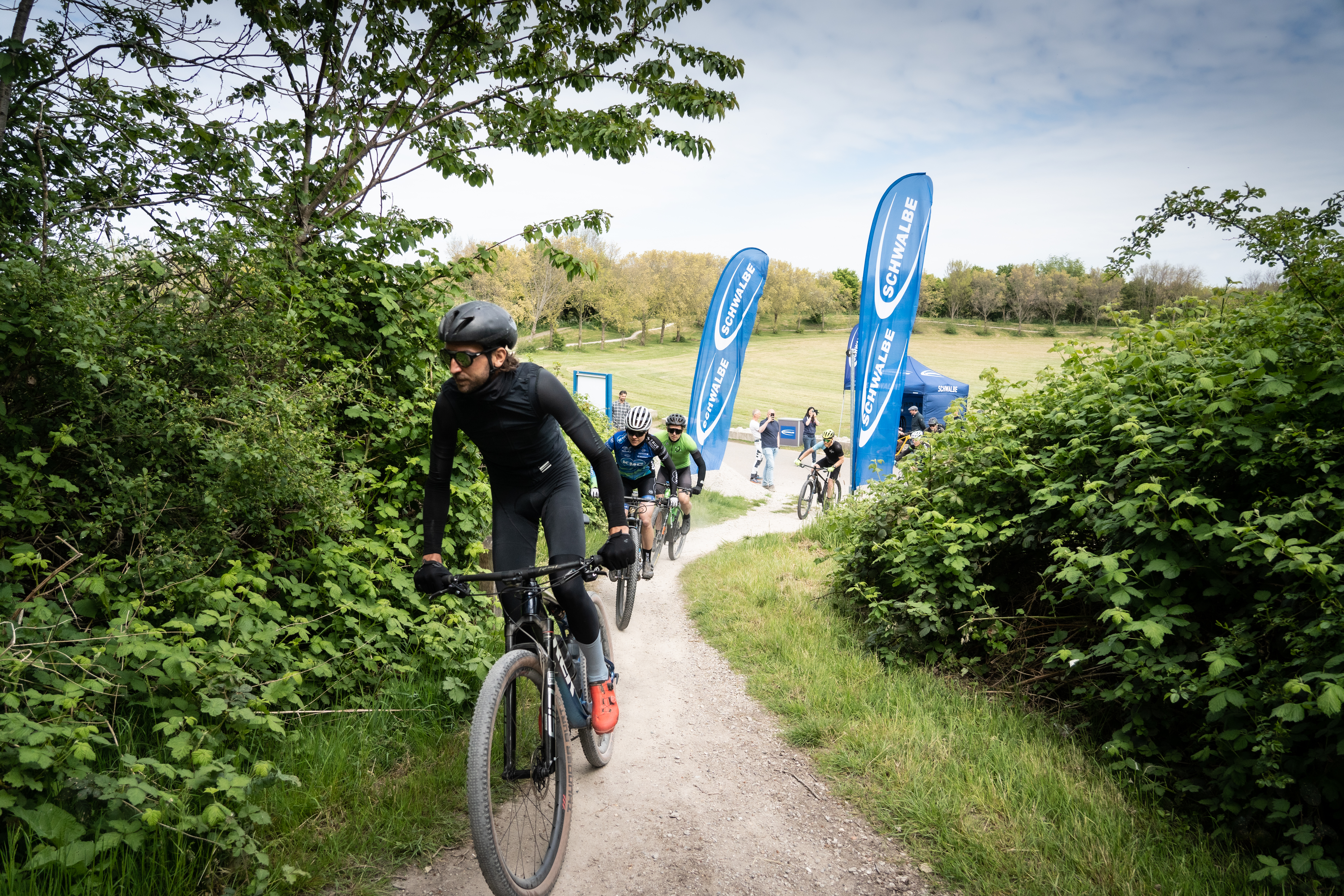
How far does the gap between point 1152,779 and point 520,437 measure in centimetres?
369

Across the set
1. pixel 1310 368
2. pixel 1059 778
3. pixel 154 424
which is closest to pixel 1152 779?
pixel 1059 778

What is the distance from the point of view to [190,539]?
3.19 metres

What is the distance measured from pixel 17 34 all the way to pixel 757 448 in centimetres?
2640

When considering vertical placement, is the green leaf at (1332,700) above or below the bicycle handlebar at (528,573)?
below

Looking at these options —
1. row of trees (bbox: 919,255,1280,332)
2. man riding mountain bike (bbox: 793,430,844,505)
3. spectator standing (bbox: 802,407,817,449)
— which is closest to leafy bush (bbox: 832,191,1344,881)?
man riding mountain bike (bbox: 793,430,844,505)

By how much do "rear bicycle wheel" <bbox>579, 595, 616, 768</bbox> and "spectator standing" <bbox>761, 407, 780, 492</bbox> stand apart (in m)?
15.6

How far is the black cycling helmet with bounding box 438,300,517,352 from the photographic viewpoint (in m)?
2.83

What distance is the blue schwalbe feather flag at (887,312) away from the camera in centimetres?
1093

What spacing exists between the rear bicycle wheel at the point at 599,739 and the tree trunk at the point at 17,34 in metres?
4.31

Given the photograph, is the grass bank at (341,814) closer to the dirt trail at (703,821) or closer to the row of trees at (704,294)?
the dirt trail at (703,821)

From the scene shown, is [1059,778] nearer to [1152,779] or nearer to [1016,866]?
[1152,779]

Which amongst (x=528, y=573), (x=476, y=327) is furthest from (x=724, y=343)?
(x=528, y=573)

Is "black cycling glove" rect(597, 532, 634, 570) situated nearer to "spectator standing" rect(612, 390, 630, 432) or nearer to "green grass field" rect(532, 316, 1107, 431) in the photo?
"spectator standing" rect(612, 390, 630, 432)

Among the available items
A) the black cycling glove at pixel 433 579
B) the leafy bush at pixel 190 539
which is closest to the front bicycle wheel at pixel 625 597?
the leafy bush at pixel 190 539
